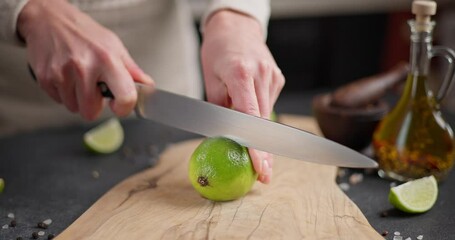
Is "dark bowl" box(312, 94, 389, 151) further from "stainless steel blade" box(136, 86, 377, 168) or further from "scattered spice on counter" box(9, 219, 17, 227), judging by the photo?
"scattered spice on counter" box(9, 219, 17, 227)

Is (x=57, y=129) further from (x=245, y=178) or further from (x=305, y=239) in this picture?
(x=305, y=239)

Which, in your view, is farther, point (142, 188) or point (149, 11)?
point (149, 11)

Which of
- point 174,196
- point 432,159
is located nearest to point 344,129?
point 432,159

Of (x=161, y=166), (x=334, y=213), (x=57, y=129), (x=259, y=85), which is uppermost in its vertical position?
(x=259, y=85)

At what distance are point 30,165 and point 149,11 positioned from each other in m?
0.59

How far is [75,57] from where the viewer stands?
1.34 m

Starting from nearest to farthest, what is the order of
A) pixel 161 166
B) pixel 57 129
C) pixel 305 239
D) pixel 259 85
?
pixel 305 239 → pixel 259 85 → pixel 161 166 → pixel 57 129

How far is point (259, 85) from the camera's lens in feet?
4.34

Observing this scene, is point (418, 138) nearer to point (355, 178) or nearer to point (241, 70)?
point (355, 178)

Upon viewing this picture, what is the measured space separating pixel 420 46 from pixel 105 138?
0.83 metres

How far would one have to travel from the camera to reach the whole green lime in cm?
122

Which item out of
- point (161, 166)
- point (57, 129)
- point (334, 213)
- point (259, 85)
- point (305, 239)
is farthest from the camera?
point (57, 129)

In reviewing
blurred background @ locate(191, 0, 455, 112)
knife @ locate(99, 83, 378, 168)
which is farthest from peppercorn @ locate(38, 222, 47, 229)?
blurred background @ locate(191, 0, 455, 112)

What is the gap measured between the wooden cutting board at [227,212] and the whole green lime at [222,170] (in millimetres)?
35
